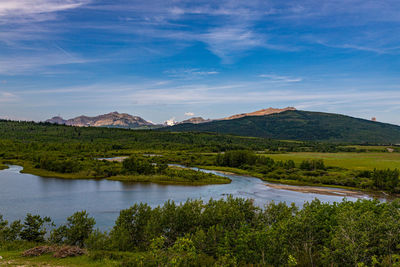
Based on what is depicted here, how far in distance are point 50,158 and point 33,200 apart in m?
50.6

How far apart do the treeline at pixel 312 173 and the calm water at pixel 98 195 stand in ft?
57.9

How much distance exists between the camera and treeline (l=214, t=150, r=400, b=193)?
8669 cm

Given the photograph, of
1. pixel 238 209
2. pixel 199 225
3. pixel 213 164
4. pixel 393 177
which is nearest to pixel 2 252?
pixel 199 225

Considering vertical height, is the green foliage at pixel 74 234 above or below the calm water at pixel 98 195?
above

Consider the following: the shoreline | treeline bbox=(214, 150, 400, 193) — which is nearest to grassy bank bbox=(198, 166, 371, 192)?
treeline bbox=(214, 150, 400, 193)

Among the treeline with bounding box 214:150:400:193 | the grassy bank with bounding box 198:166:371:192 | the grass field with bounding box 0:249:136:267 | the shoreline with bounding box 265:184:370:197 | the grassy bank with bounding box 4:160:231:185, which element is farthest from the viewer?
the grassy bank with bounding box 198:166:371:192

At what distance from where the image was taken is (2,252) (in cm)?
2959

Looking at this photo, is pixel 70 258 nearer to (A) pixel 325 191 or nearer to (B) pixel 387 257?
(B) pixel 387 257

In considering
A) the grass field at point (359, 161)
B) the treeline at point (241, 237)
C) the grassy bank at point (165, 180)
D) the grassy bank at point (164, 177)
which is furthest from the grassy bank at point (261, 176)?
the treeline at point (241, 237)

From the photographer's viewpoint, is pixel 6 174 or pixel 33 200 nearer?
pixel 33 200

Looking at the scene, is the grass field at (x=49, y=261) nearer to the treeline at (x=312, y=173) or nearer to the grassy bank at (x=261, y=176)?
the grassy bank at (x=261, y=176)

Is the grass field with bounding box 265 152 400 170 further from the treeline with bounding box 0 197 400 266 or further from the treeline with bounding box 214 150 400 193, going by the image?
the treeline with bounding box 0 197 400 266

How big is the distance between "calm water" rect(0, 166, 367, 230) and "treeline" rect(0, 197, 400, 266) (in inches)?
472

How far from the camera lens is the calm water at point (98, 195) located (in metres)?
53.2
